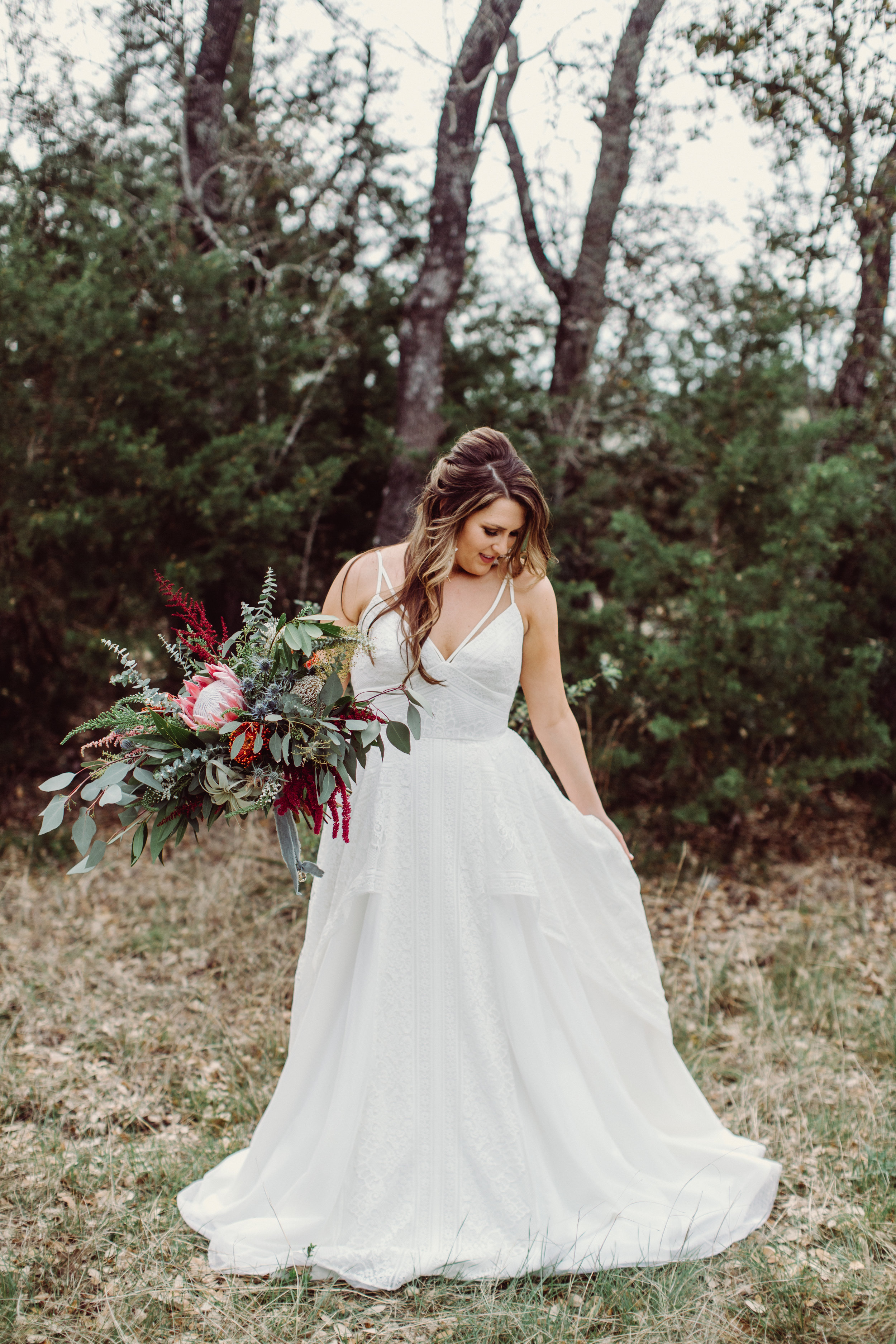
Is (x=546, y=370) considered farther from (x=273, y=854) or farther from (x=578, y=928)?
(x=578, y=928)

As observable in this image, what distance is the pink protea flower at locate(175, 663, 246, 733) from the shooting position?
6.59 ft

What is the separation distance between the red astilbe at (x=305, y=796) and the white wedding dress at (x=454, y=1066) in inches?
16.3

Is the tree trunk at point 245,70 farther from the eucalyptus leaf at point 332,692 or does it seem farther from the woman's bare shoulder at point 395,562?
the eucalyptus leaf at point 332,692

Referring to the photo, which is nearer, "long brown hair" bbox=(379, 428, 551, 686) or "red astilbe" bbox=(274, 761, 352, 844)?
"red astilbe" bbox=(274, 761, 352, 844)

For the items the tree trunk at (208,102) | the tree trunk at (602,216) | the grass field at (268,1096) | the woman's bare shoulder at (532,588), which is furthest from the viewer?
the tree trunk at (208,102)

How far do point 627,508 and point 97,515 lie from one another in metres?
3.45

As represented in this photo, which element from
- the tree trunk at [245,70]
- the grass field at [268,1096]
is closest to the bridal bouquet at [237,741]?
the grass field at [268,1096]

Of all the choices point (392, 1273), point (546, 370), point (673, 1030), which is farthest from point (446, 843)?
point (546, 370)

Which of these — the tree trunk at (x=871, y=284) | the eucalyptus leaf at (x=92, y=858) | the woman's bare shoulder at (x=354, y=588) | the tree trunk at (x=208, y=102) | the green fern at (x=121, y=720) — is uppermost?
the tree trunk at (x=208, y=102)

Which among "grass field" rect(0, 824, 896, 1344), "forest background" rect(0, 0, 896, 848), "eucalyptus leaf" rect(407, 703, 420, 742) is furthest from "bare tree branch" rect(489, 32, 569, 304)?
"eucalyptus leaf" rect(407, 703, 420, 742)

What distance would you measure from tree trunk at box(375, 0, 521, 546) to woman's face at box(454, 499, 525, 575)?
332 centimetres

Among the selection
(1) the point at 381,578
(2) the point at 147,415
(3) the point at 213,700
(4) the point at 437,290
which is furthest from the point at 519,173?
(3) the point at 213,700

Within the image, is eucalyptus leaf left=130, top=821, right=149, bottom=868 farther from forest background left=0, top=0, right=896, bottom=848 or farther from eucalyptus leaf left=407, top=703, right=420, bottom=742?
forest background left=0, top=0, right=896, bottom=848

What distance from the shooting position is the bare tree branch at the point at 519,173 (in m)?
5.78
